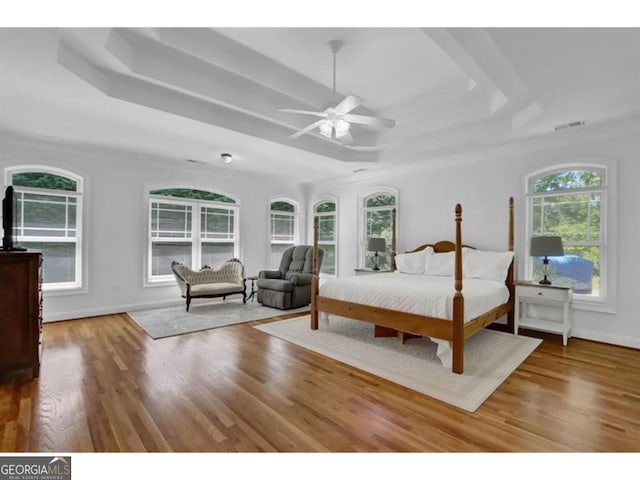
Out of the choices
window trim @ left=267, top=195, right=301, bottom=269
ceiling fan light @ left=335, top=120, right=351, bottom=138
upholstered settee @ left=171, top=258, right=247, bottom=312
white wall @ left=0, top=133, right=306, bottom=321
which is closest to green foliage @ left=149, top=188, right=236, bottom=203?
white wall @ left=0, top=133, right=306, bottom=321

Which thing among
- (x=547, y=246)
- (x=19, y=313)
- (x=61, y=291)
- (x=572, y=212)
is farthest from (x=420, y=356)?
(x=61, y=291)

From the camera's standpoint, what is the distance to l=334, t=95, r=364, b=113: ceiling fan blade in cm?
261

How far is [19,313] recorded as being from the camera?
2715 mm

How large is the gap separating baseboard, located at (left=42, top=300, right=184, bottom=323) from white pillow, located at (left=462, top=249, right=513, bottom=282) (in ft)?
16.3

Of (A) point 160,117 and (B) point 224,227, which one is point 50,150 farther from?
(B) point 224,227

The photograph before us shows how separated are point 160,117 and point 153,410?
2.93m

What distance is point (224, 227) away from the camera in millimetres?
6520

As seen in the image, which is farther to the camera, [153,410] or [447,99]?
[447,99]

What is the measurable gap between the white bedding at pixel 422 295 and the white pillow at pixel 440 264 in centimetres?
45

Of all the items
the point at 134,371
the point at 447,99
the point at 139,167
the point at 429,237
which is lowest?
the point at 134,371

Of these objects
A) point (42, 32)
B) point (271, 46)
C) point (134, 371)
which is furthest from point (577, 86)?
point (134, 371)

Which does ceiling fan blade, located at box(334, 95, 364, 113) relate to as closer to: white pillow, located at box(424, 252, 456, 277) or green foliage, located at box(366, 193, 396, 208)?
white pillow, located at box(424, 252, 456, 277)

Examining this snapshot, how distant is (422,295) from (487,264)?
1.70 metres

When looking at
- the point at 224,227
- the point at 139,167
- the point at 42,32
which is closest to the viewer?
the point at 42,32
